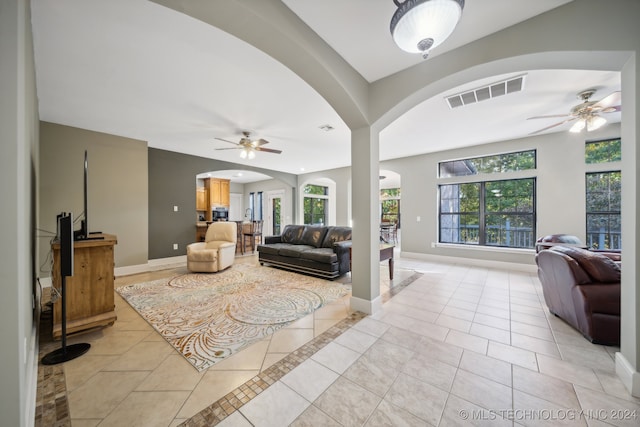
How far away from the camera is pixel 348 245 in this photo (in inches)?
168

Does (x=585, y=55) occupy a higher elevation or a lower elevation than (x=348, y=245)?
higher

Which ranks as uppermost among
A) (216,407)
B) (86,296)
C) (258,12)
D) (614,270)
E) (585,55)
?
(258,12)

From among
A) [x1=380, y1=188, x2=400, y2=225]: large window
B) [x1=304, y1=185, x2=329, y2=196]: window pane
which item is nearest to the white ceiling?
[x1=304, y1=185, x2=329, y2=196]: window pane

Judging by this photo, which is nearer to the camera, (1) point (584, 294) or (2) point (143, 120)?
(1) point (584, 294)

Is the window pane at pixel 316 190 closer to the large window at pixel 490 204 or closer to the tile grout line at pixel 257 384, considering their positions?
the large window at pixel 490 204

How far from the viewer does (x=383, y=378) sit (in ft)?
5.54

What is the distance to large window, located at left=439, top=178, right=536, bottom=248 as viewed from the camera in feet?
15.8

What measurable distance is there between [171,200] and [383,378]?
578 centimetres

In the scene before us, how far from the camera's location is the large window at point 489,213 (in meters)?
4.83

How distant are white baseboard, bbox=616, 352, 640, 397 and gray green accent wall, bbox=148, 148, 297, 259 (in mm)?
6874

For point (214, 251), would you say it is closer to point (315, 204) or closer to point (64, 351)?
point (64, 351)

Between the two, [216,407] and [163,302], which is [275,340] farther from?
[163,302]

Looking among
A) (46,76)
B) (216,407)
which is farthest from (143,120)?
(216,407)

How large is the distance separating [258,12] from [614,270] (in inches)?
144
